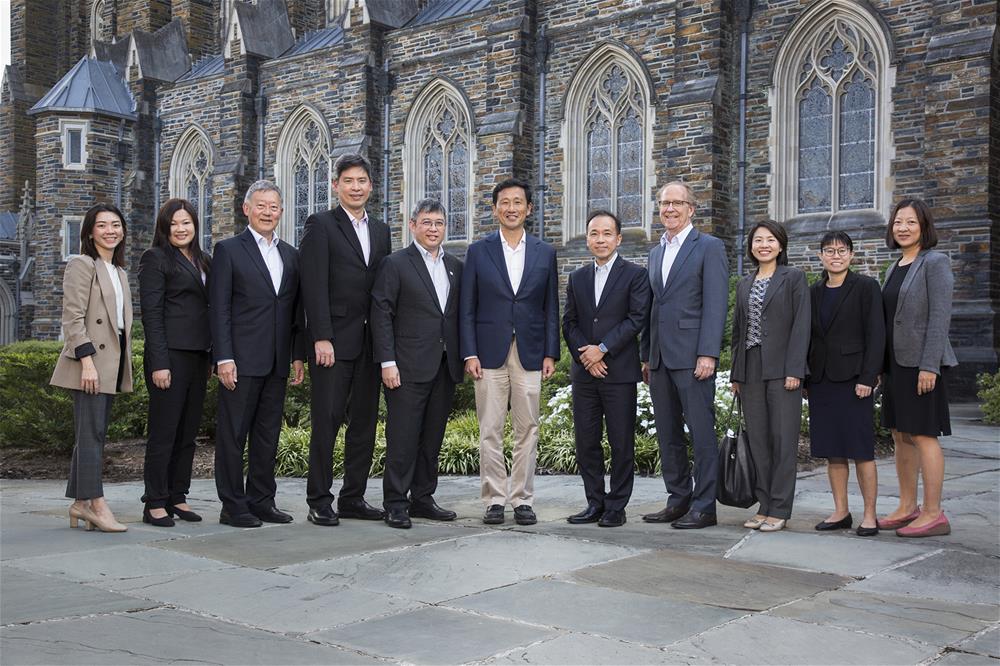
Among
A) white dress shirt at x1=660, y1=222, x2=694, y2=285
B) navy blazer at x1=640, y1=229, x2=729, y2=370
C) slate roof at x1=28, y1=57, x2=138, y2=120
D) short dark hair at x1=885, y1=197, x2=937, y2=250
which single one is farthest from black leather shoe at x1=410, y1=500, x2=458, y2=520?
slate roof at x1=28, y1=57, x2=138, y2=120

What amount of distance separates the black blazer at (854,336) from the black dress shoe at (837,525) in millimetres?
827

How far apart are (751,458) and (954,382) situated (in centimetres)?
909

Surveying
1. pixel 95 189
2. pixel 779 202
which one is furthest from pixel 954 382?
pixel 95 189

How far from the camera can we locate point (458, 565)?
4.83 metres

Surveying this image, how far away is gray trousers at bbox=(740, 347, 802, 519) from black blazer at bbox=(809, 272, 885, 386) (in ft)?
0.89

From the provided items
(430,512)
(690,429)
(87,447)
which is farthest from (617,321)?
(87,447)

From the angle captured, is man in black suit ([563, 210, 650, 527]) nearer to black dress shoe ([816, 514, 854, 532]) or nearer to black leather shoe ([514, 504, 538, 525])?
black leather shoe ([514, 504, 538, 525])

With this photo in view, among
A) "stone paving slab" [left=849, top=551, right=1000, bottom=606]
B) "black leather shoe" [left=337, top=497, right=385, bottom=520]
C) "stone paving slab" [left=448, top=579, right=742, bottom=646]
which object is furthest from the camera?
"black leather shoe" [left=337, top=497, right=385, bottom=520]

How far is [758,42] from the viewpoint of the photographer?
16672 mm

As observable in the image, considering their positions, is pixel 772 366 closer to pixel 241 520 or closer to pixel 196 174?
pixel 241 520

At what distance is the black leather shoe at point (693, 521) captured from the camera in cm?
588

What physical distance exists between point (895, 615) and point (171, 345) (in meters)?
4.21

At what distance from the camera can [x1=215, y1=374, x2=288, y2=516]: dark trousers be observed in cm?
604

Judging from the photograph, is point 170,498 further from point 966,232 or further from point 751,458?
point 966,232
